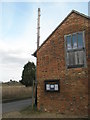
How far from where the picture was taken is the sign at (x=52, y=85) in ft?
39.6

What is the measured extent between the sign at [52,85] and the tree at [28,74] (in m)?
20.7

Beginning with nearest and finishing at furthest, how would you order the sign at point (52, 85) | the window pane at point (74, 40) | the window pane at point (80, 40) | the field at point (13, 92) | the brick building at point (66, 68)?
1. the brick building at point (66, 68)
2. the window pane at point (80, 40)
3. the window pane at point (74, 40)
4. the sign at point (52, 85)
5. the field at point (13, 92)

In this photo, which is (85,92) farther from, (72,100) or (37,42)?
(37,42)

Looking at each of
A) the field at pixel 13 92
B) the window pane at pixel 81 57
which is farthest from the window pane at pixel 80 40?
the field at pixel 13 92

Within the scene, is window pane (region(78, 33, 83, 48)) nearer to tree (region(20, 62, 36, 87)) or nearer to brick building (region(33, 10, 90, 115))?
brick building (region(33, 10, 90, 115))

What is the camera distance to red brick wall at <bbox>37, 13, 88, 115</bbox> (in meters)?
11.1

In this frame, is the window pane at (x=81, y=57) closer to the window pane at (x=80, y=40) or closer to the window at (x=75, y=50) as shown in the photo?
the window at (x=75, y=50)

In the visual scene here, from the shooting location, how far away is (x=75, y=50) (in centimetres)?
1189

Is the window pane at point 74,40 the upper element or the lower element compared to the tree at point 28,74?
upper

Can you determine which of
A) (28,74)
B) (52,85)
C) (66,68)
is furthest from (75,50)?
(28,74)

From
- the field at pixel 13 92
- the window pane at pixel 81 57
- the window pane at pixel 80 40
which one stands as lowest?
the field at pixel 13 92

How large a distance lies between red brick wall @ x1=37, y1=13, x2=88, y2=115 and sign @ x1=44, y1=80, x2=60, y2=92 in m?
0.26

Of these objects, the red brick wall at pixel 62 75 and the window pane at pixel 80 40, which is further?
the window pane at pixel 80 40

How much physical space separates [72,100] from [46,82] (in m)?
2.49
